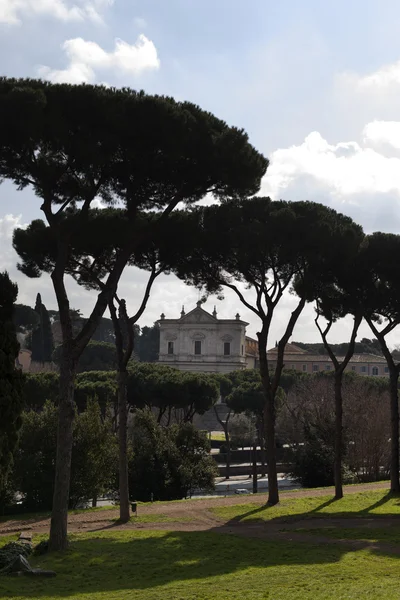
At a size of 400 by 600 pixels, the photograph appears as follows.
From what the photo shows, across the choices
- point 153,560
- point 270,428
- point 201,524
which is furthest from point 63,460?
point 270,428

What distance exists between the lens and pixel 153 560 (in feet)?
33.4

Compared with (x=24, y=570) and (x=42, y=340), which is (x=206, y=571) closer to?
(x=24, y=570)

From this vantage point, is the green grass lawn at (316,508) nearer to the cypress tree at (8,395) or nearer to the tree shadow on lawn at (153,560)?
the tree shadow on lawn at (153,560)

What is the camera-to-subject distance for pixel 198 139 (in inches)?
508

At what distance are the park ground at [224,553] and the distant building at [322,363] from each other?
5810 cm

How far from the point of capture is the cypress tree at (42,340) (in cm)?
6050

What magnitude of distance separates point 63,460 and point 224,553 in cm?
282

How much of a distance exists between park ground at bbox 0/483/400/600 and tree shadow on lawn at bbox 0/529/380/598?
14 millimetres

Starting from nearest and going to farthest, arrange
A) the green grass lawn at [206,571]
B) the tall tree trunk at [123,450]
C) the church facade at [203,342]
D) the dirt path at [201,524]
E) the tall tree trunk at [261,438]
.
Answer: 1. the green grass lawn at [206,571]
2. the dirt path at [201,524]
3. the tall tree trunk at [123,450]
4. the tall tree trunk at [261,438]
5. the church facade at [203,342]

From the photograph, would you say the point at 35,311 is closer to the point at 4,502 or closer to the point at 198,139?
the point at 4,502

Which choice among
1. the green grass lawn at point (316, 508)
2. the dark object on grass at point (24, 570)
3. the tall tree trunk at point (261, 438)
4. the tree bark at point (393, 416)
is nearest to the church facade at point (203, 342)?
the tall tree trunk at point (261, 438)

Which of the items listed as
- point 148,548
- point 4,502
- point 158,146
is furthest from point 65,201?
point 4,502

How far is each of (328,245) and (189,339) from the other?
2337 inches

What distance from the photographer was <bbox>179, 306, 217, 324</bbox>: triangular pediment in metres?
75.4
